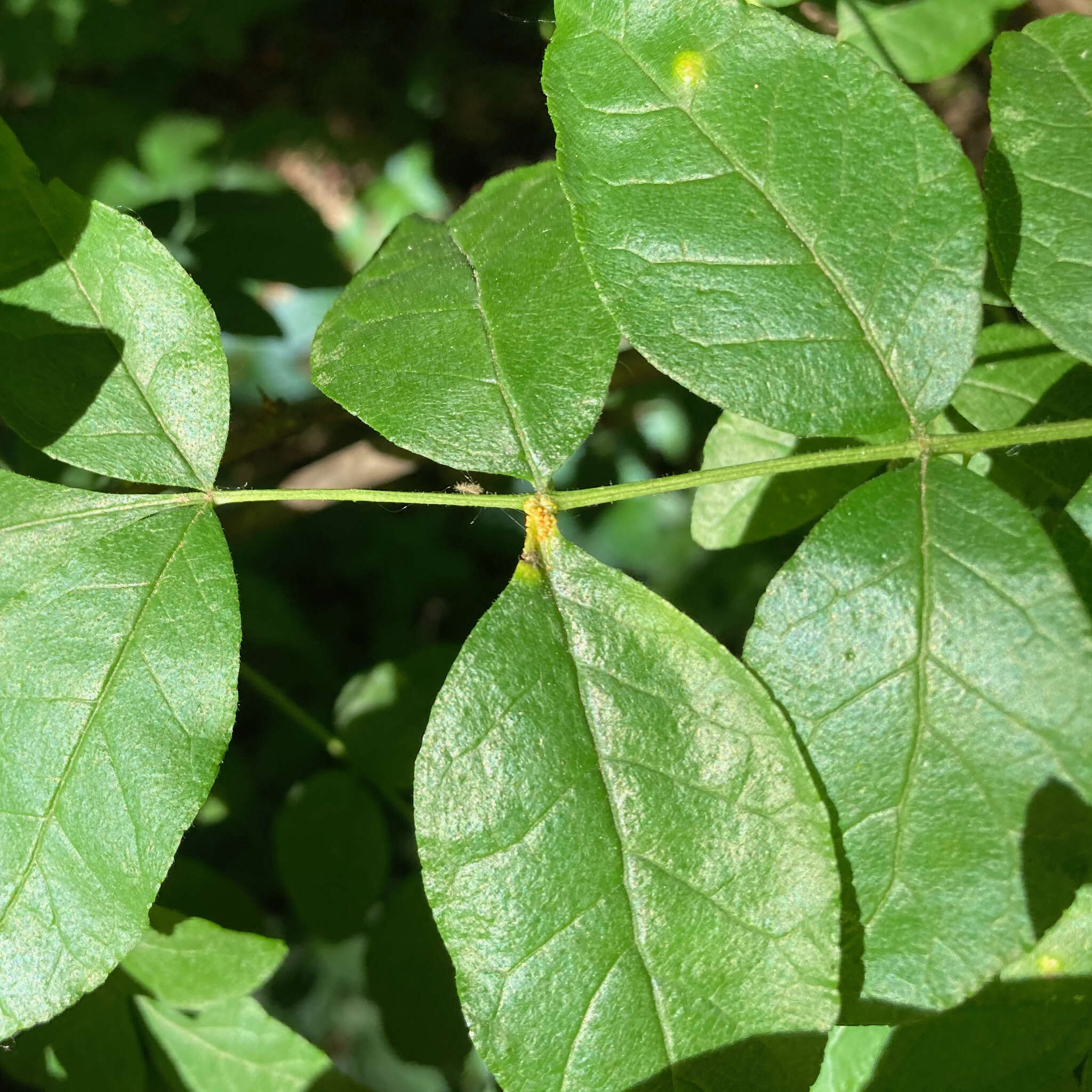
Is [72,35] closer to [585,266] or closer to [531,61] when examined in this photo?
[531,61]

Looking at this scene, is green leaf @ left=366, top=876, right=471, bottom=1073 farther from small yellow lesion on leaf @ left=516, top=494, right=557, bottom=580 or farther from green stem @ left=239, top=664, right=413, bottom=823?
small yellow lesion on leaf @ left=516, top=494, right=557, bottom=580

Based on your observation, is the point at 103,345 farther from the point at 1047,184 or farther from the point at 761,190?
the point at 1047,184

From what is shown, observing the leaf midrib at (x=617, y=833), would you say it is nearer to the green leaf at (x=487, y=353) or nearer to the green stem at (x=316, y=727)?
the green leaf at (x=487, y=353)

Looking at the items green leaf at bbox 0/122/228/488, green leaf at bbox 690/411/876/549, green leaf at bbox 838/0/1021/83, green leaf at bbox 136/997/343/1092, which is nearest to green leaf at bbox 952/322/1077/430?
green leaf at bbox 690/411/876/549

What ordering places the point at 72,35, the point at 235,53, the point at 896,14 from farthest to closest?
the point at 235,53
the point at 72,35
the point at 896,14

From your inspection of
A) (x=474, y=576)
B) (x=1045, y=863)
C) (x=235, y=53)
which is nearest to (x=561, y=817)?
(x=1045, y=863)

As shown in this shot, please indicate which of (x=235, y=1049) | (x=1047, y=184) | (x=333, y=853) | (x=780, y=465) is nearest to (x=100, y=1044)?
(x=235, y=1049)

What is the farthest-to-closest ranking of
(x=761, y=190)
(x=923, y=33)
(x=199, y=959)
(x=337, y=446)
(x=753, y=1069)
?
(x=337, y=446) < (x=923, y=33) < (x=199, y=959) < (x=761, y=190) < (x=753, y=1069)
